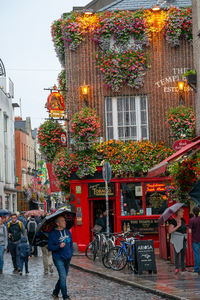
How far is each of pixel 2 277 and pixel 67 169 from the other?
898cm

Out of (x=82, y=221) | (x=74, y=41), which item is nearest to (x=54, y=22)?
(x=74, y=41)

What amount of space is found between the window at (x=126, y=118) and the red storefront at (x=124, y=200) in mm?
1994

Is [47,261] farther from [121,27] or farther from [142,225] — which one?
[121,27]

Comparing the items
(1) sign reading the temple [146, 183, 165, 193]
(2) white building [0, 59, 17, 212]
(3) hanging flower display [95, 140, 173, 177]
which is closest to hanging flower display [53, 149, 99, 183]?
(3) hanging flower display [95, 140, 173, 177]

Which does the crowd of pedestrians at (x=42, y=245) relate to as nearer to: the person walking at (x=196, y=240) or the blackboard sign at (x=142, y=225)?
the person walking at (x=196, y=240)

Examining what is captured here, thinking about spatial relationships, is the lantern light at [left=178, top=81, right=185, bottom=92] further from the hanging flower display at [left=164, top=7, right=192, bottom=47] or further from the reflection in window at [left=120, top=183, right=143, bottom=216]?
the reflection in window at [left=120, top=183, right=143, bottom=216]

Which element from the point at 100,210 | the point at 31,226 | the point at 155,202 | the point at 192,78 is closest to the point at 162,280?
the point at 192,78

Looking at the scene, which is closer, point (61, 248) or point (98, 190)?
point (61, 248)

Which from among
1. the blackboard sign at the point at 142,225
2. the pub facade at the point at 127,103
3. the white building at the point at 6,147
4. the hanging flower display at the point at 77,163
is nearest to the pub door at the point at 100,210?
the pub facade at the point at 127,103

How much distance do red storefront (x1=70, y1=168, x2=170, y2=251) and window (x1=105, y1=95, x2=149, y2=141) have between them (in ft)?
6.54

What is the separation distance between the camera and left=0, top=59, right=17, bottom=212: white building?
54006mm

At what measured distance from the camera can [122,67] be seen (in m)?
25.4

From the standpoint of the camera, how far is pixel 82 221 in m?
25.9

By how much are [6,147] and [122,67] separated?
111ft
